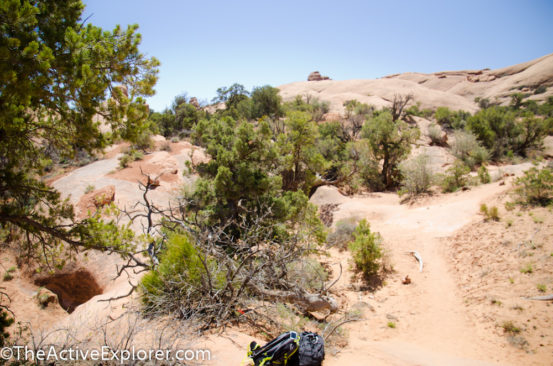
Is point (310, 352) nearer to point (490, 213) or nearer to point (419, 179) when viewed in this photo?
point (490, 213)

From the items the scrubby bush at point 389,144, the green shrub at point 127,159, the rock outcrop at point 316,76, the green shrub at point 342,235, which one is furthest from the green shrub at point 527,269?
the rock outcrop at point 316,76

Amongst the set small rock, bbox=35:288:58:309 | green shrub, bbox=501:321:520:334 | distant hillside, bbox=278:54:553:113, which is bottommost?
small rock, bbox=35:288:58:309

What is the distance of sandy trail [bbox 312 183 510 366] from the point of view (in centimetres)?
424

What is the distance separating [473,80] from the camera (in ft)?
176

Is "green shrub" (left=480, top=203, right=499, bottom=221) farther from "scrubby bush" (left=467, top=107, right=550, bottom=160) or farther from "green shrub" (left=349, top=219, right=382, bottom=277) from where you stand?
"scrubby bush" (left=467, top=107, right=550, bottom=160)

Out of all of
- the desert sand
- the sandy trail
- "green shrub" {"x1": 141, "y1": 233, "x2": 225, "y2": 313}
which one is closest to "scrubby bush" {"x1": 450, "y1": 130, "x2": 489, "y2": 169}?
the desert sand

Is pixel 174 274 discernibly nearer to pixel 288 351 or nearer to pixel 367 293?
pixel 288 351

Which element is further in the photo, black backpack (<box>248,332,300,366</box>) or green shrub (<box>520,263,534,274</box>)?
green shrub (<box>520,263,534,274</box>)

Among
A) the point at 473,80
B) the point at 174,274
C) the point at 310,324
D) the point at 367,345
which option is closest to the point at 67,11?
the point at 174,274

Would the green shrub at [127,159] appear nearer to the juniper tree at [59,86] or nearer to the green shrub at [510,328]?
the juniper tree at [59,86]

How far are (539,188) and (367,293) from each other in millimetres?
6598

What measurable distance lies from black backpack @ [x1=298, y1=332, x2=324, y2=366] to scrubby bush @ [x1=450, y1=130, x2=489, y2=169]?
19.5 m

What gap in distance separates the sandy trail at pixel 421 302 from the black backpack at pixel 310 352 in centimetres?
31

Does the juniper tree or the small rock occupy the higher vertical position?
the juniper tree
